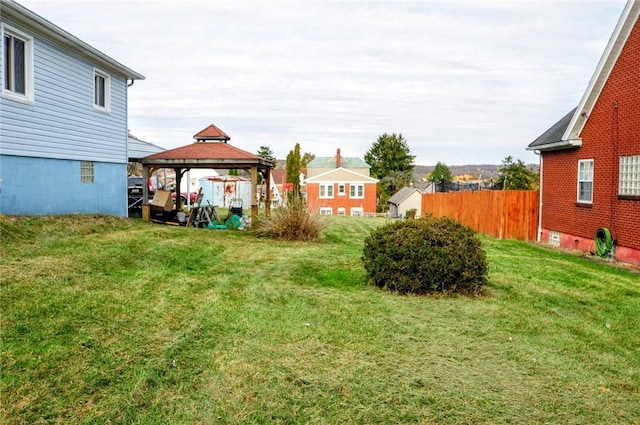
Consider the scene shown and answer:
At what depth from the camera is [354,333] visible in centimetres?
556

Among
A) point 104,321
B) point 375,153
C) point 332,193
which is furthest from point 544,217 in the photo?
point 375,153

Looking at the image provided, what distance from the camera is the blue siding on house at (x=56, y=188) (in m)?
11.1

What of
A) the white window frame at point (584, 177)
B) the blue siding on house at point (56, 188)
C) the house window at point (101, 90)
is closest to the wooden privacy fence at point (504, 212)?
the white window frame at point (584, 177)

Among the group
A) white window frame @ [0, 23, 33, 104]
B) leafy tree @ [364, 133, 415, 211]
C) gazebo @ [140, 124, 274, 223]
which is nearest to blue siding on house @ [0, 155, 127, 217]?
gazebo @ [140, 124, 274, 223]

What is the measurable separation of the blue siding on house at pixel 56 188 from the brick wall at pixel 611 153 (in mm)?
14317

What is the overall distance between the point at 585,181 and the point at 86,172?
1453cm

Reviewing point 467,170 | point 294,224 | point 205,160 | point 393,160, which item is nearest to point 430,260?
point 294,224

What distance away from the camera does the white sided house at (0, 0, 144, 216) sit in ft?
36.1

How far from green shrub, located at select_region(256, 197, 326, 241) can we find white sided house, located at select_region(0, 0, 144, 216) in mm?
5353

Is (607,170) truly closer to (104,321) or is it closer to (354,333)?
(354,333)

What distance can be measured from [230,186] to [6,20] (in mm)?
28798

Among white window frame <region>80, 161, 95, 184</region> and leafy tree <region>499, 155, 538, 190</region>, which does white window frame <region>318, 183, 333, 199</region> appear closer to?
leafy tree <region>499, 155, 538, 190</region>

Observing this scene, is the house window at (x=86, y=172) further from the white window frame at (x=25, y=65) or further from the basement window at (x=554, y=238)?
the basement window at (x=554, y=238)

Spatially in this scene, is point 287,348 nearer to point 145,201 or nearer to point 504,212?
point 145,201
